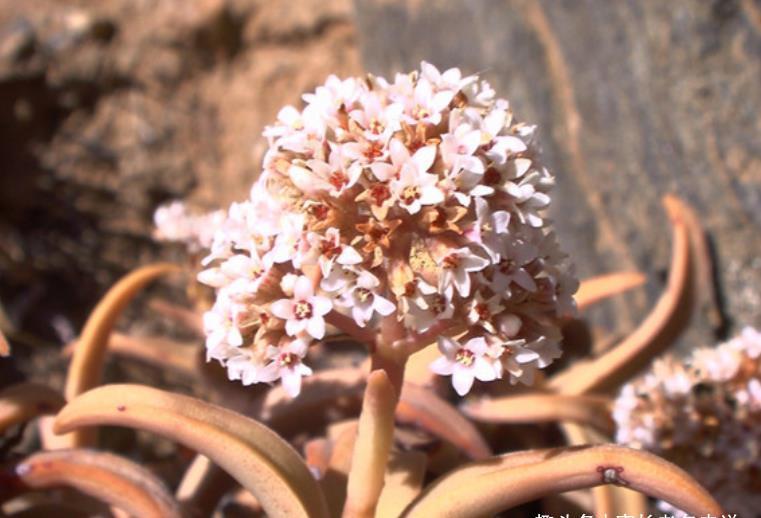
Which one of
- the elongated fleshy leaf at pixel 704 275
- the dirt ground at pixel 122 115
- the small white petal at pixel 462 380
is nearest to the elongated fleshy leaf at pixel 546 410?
the elongated fleshy leaf at pixel 704 275

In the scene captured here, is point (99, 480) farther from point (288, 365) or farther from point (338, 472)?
point (288, 365)

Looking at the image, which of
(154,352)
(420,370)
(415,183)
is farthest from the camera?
(154,352)

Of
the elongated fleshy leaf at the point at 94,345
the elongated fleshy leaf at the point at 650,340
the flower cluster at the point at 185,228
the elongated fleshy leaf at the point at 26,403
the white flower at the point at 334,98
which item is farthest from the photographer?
the elongated fleshy leaf at the point at 650,340

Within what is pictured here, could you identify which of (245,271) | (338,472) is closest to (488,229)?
(245,271)

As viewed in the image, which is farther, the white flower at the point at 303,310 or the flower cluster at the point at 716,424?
the flower cluster at the point at 716,424

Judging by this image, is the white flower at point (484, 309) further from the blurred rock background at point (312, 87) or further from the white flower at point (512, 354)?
the blurred rock background at point (312, 87)

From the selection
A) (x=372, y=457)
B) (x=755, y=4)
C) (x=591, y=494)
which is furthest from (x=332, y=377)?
(x=755, y=4)
